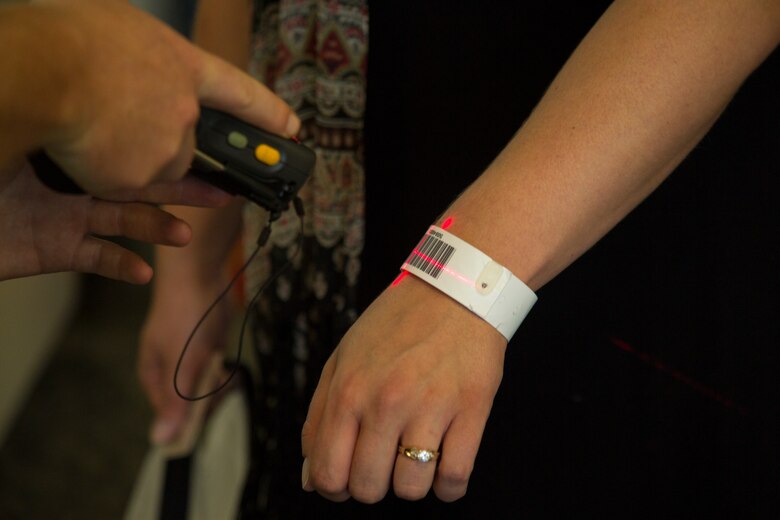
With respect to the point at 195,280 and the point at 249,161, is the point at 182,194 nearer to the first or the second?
the point at 249,161

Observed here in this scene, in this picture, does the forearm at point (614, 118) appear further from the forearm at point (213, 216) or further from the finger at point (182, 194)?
the forearm at point (213, 216)

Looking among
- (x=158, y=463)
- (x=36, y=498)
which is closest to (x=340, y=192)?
(x=158, y=463)

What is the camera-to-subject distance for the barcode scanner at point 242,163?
0.55m

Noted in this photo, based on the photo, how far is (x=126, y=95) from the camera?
439 mm

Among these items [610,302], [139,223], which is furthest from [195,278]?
[610,302]

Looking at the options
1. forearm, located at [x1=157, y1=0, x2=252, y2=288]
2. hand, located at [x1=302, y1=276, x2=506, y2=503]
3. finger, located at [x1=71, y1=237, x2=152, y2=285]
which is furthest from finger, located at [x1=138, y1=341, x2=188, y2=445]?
hand, located at [x1=302, y1=276, x2=506, y2=503]

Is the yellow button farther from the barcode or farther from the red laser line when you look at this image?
the red laser line

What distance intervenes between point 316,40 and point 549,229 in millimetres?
412

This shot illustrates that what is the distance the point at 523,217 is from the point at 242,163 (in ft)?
0.78

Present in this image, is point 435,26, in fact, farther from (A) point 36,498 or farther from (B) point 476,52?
(A) point 36,498

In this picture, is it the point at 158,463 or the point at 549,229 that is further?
the point at 158,463

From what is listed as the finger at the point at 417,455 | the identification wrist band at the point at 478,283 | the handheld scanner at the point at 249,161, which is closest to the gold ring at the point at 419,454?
the finger at the point at 417,455

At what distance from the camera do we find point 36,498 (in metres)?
1.70

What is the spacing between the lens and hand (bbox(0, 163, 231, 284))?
0.66 metres
